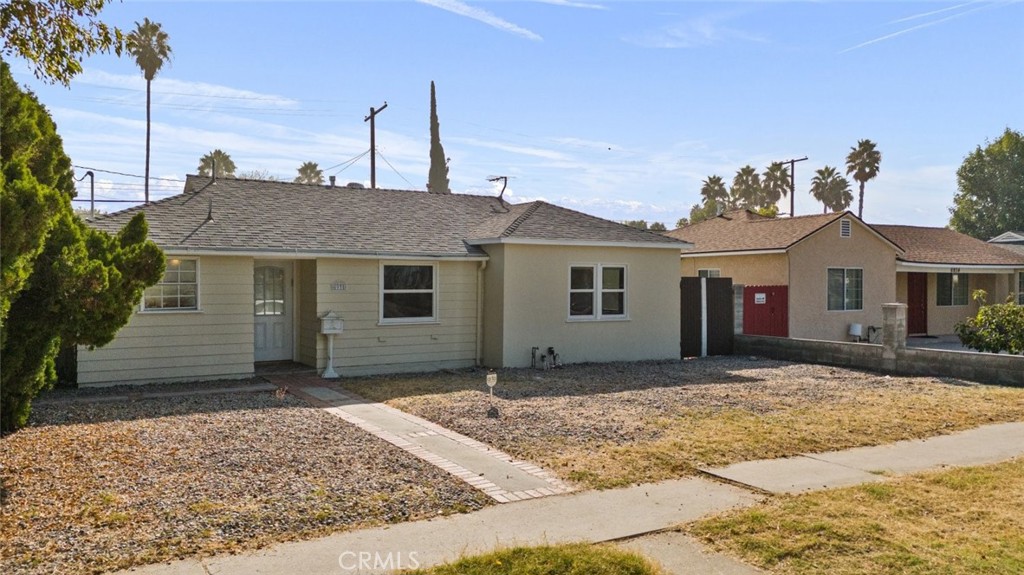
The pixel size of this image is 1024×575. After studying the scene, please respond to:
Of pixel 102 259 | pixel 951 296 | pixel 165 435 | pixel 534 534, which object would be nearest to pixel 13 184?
pixel 102 259

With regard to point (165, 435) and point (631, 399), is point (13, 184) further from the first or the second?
point (631, 399)

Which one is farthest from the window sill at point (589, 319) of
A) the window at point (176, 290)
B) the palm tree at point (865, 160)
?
the palm tree at point (865, 160)

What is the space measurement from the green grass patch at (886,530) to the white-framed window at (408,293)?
941 centimetres

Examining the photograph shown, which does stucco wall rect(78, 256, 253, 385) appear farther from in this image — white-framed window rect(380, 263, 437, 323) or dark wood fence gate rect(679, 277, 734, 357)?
dark wood fence gate rect(679, 277, 734, 357)

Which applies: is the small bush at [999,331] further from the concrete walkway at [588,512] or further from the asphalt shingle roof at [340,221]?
the concrete walkway at [588,512]

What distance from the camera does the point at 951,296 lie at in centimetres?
2520

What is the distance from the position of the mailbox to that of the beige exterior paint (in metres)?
3.15

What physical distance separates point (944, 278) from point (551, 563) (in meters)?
24.6

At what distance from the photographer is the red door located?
24562 mm

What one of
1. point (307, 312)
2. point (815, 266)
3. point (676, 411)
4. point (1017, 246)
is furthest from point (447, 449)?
point (1017, 246)

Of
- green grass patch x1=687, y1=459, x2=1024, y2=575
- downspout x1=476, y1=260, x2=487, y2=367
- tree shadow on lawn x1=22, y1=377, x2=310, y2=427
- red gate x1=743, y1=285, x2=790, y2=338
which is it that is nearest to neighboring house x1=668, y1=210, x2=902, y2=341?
red gate x1=743, y1=285, x2=790, y2=338

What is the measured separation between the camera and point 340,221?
15336 millimetres

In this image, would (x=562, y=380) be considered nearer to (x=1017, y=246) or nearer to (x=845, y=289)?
(x=845, y=289)

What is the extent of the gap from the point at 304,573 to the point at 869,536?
4.00 meters
